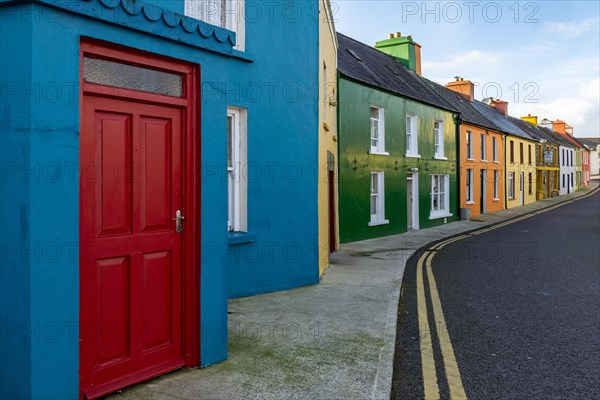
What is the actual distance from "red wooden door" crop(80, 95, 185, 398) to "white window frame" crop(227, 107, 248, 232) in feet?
10.8

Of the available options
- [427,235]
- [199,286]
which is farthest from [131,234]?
[427,235]

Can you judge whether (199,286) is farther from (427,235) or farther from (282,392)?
(427,235)

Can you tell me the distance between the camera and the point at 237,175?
25.5 ft

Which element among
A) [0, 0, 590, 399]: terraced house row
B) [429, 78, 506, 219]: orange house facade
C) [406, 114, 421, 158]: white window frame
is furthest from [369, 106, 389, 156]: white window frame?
[0, 0, 590, 399]: terraced house row

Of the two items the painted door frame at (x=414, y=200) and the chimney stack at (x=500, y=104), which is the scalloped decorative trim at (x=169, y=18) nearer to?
the painted door frame at (x=414, y=200)

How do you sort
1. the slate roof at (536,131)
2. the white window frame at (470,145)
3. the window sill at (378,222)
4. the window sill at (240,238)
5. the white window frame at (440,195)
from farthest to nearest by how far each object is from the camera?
the slate roof at (536,131) < the white window frame at (470,145) < the white window frame at (440,195) < the window sill at (378,222) < the window sill at (240,238)

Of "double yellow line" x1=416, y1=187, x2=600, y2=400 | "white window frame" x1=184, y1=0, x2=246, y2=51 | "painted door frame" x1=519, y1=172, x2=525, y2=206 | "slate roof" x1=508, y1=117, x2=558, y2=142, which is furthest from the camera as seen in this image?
"slate roof" x1=508, y1=117, x2=558, y2=142

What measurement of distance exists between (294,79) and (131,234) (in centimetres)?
544

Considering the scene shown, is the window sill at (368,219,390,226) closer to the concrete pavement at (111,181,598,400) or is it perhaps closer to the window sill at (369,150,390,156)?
the window sill at (369,150,390,156)

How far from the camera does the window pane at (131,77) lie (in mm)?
3775

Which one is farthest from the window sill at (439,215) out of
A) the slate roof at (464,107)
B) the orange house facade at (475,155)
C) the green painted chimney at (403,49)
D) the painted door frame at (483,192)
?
the green painted chimney at (403,49)

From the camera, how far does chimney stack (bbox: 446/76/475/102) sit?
3403 centimetres

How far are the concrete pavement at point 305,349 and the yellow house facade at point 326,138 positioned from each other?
176cm

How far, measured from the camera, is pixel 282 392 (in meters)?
4.01
